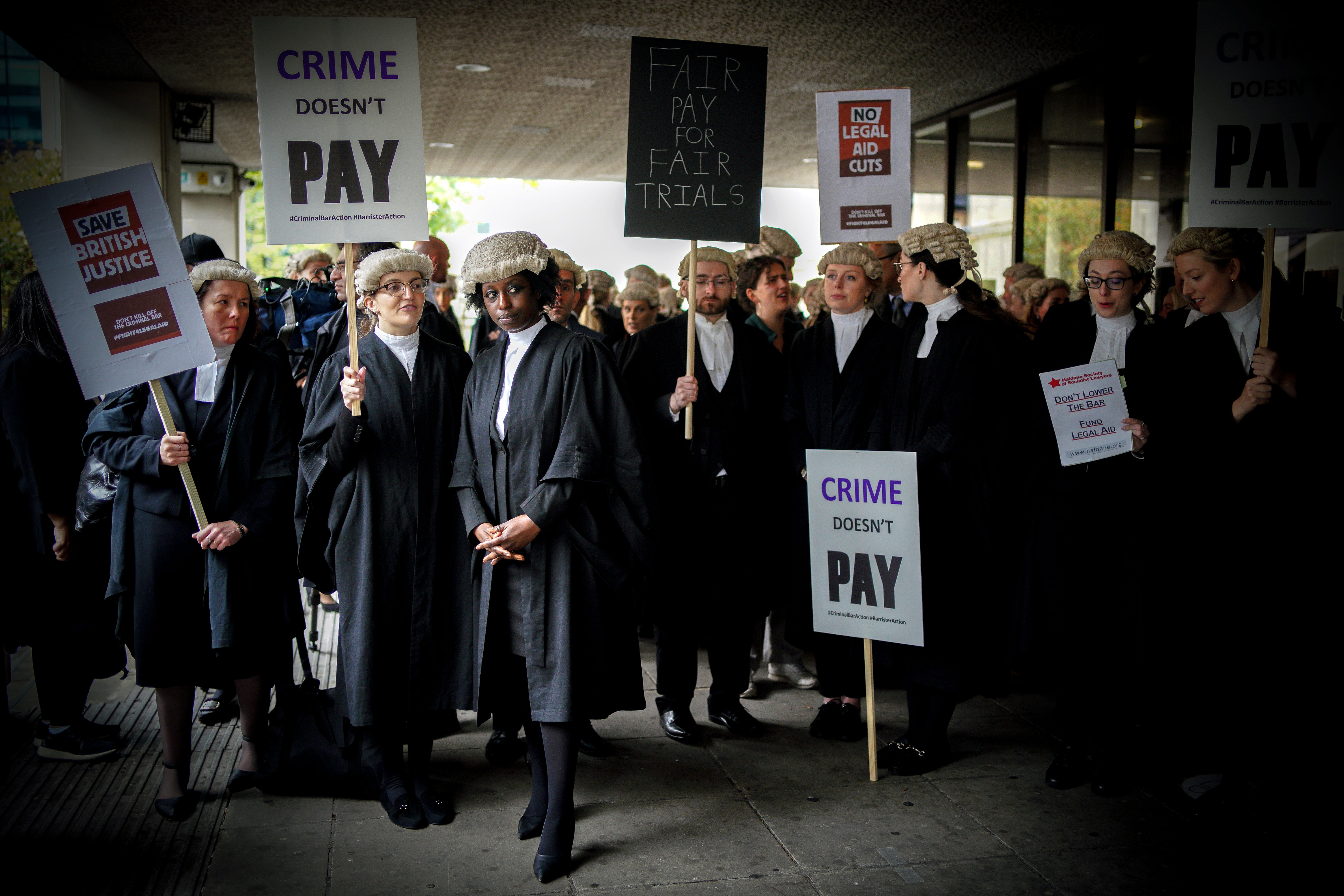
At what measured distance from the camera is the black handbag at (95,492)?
3.91 m

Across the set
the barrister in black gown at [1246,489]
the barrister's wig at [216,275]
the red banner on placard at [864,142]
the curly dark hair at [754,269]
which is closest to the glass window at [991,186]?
the curly dark hair at [754,269]

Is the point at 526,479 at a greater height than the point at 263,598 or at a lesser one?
greater

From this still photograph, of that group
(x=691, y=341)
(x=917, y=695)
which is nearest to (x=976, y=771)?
(x=917, y=695)

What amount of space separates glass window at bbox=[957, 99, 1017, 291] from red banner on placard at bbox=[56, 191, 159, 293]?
787 cm

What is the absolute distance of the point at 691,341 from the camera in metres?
4.39

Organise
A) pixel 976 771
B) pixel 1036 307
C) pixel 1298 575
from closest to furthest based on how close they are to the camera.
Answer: pixel 1298 575 < pixel 976 771 < pixel 1036 307

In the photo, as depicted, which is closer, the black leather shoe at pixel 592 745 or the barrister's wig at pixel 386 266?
the barrister's wig at pixel 386 266

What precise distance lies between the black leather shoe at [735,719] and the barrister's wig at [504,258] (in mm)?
2236

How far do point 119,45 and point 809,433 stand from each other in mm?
7001

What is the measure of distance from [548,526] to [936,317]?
1855 mm

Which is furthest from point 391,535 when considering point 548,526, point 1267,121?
point 1267,121

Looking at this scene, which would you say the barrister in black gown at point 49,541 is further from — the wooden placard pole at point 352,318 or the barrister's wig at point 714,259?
the barrister's wig at point 714,259

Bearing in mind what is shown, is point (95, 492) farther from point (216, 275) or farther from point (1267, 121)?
point (1267, 121)

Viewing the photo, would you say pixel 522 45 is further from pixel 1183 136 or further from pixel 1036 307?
pixel 1183 136
